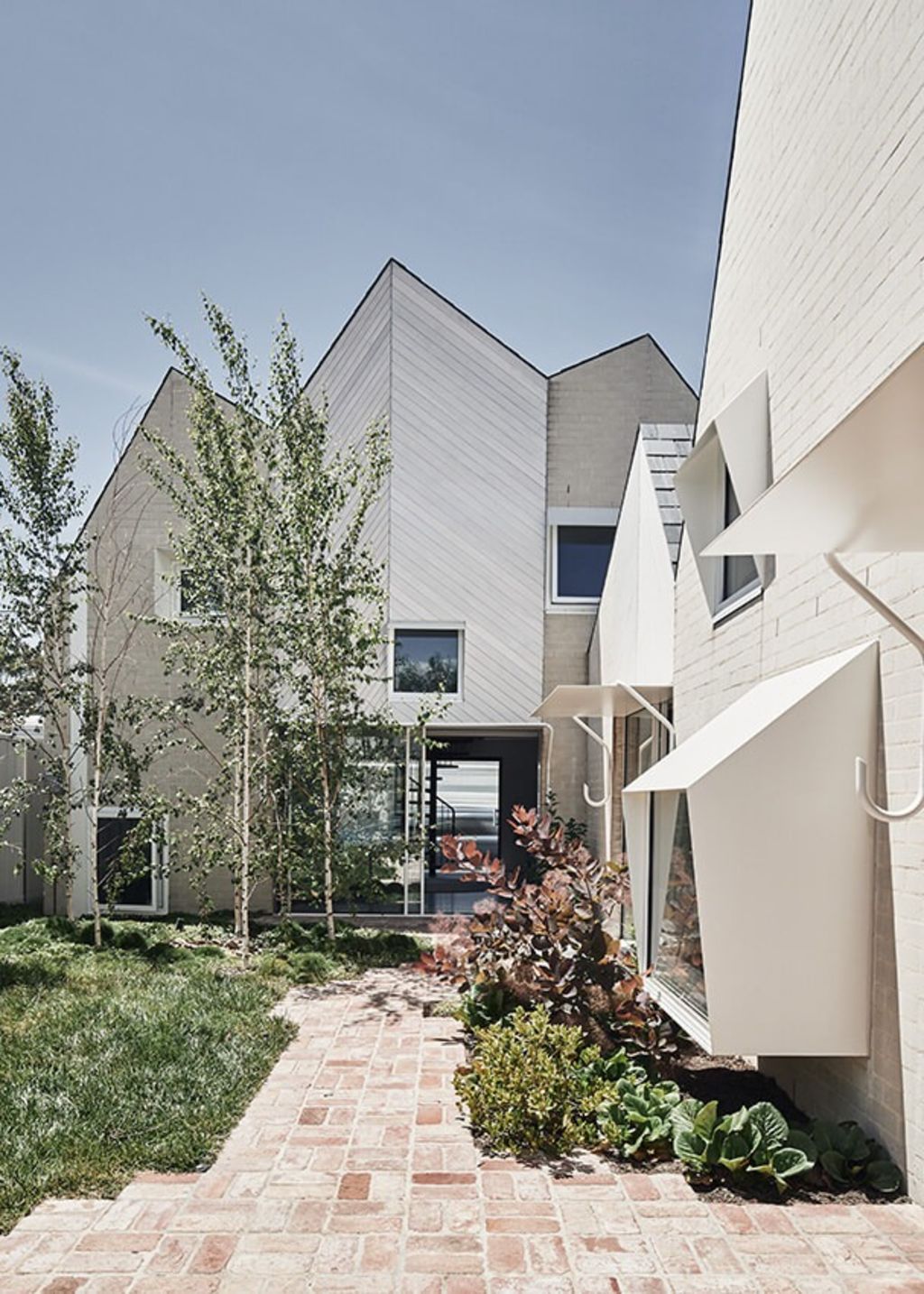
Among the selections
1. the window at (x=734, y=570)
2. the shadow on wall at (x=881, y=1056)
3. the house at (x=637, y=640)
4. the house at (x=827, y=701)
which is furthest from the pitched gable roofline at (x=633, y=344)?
the shadow on wall at (x=881, y=1056)

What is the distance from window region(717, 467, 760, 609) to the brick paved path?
166 inches

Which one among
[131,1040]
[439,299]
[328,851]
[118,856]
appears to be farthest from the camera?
[439,299]

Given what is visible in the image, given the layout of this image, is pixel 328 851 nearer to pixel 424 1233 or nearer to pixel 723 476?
pixel 723 476

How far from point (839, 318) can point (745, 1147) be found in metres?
4.67

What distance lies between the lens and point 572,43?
10562mm

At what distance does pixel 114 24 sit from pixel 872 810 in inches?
401

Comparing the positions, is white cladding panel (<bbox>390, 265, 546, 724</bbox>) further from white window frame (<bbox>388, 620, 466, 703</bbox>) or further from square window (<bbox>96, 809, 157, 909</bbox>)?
square window (<bbox>96, 809, 157, 909</bbox>)

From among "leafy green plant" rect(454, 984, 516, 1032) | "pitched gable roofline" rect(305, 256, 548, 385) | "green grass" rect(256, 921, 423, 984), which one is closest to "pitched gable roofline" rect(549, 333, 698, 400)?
"pitched gable roofline" rect(305, 256, 548, 385)

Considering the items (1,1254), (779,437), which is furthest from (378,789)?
(1,1254)

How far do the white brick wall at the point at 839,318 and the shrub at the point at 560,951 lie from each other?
1063mm

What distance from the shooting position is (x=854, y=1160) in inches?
205

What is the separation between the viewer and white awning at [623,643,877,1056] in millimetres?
5434

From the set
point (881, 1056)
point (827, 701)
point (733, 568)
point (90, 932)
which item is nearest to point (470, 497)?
point (90, 932)

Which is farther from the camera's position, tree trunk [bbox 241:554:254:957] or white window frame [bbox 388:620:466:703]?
white window frame [bbox 388:620:466:703]
